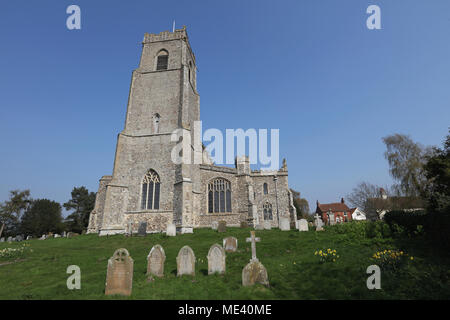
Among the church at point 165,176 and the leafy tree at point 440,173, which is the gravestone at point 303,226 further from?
the leafy tree at point 440,173

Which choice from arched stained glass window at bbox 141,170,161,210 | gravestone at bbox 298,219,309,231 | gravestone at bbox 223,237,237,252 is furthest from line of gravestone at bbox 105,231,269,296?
arched stained glass window at bbox 141,170,161,210

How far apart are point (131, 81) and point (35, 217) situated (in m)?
35.1

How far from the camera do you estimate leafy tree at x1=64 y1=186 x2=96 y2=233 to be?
4577 centimetres

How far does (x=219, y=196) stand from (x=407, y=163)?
1997 centimetres

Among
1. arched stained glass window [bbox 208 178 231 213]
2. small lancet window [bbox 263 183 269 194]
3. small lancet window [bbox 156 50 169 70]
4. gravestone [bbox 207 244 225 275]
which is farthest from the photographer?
small lancet window [bbox 263 183 269 194]

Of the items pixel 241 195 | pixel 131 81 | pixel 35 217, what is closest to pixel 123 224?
pixel 241 195

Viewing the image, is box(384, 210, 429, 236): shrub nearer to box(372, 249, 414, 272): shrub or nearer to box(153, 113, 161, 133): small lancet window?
box(372, 249, 414, 272): shrub

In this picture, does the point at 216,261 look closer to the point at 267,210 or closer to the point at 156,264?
the point at 156,264

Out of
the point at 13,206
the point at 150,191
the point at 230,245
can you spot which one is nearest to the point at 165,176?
the point at 150,191

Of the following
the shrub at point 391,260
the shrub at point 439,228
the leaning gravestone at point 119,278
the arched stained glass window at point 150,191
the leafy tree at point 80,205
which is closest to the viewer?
the leaning gravestone at point 119,278

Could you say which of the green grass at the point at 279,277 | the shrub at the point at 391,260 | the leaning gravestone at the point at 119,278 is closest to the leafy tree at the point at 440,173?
the green grass at the point at 279,277

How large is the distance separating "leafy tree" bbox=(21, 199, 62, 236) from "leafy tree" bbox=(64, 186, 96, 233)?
7.07 feet

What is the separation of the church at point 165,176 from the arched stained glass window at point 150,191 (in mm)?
85

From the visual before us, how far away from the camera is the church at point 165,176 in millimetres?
19078
